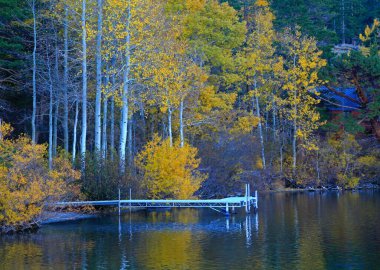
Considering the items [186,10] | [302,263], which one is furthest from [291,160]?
[302,263]

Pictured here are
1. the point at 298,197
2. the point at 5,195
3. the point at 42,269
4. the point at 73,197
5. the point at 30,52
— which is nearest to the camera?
the point at 42,269

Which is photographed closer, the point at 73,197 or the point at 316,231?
the point at 316,231

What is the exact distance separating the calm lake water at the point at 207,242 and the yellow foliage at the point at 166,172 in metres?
1.37

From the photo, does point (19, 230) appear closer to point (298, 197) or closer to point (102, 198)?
point (102, 198)

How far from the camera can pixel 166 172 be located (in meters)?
34.3

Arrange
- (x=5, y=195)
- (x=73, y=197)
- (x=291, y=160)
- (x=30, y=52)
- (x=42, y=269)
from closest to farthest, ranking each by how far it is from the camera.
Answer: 1. (x=42, y=269)
2. (x=5, y=195)
3. (x=73, y=197)
4. (x=30, y=52)
5. (x=291, y=160)

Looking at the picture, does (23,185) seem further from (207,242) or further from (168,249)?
(207,242)

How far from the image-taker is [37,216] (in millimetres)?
26875

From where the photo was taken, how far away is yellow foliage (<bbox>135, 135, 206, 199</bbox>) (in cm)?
3416

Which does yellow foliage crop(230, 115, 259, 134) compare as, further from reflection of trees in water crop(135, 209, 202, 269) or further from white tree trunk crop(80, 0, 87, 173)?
reflection of trees in water crop(135, 209, 202, 269)

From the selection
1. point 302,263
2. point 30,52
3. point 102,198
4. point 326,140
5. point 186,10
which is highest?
point 186,10

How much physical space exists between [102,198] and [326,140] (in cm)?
2360

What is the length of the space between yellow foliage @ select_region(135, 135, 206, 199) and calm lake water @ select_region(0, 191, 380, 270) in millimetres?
1367

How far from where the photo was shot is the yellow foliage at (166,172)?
1345 inches
